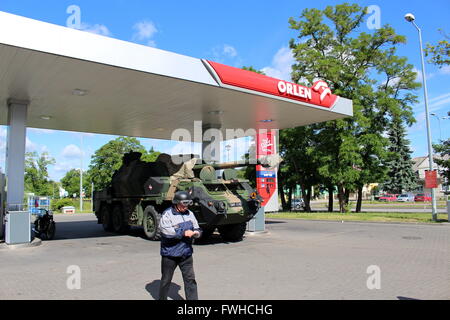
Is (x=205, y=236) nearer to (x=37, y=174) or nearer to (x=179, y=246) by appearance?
(x=179, y=246)

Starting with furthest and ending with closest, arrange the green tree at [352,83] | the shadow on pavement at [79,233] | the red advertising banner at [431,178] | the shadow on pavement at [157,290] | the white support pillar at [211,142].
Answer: the green tree at [352,83], the red advertising banner at [431,178], the white support pillar at [211,142], the shadow on pavement at [79,233], the shadow on pavement at [157,290]

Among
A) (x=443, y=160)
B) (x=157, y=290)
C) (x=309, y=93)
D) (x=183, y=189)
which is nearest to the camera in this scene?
(x=157, y=290)

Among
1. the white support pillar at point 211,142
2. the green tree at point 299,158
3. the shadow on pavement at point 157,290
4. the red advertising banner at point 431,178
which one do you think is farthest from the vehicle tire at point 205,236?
the green tree at point 299,158

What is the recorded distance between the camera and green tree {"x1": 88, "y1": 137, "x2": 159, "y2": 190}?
5316cm

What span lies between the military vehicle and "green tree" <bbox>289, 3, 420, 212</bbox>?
1467 centimetres

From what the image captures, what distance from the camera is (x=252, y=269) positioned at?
7547 mm

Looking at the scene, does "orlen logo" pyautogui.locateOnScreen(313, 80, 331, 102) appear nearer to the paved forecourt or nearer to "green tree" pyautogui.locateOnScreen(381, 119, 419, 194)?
the paved forecourt

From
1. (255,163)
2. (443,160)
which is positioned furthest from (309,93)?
(443,160)

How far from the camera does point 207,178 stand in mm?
12164

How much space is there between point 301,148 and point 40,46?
23.7 m

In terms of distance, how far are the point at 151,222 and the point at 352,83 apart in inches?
753

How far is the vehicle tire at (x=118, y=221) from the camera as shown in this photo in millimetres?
14913

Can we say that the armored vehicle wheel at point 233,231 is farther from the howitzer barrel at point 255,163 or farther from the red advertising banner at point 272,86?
the red advertising banner at point 272,86
